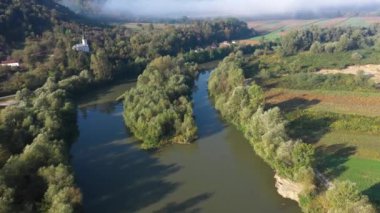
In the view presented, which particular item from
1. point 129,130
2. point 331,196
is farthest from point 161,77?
point 331,196

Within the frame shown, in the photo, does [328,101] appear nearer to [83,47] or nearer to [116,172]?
[116,172]

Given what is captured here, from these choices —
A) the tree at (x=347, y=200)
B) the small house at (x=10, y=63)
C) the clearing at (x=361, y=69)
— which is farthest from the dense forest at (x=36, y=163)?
the clearing at (x=361, y=69)

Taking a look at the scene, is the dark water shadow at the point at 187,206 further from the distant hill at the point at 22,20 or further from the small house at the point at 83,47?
the distant hill at the point at 22,20

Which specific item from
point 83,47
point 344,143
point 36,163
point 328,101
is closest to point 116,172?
point 36,163

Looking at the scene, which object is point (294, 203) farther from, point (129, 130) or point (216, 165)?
point (129, 130)

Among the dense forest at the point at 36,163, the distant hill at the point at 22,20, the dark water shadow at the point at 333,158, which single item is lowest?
the dark water shadow at the point at 333,158

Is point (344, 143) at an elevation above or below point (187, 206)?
above

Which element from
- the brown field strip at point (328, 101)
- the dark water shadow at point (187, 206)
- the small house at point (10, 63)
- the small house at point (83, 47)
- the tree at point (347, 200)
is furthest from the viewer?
the small house at point (83, 47)

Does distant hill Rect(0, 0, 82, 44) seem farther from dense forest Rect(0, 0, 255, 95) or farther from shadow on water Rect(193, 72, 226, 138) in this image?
shadow on water Rect(193, 72, 226, 138)
